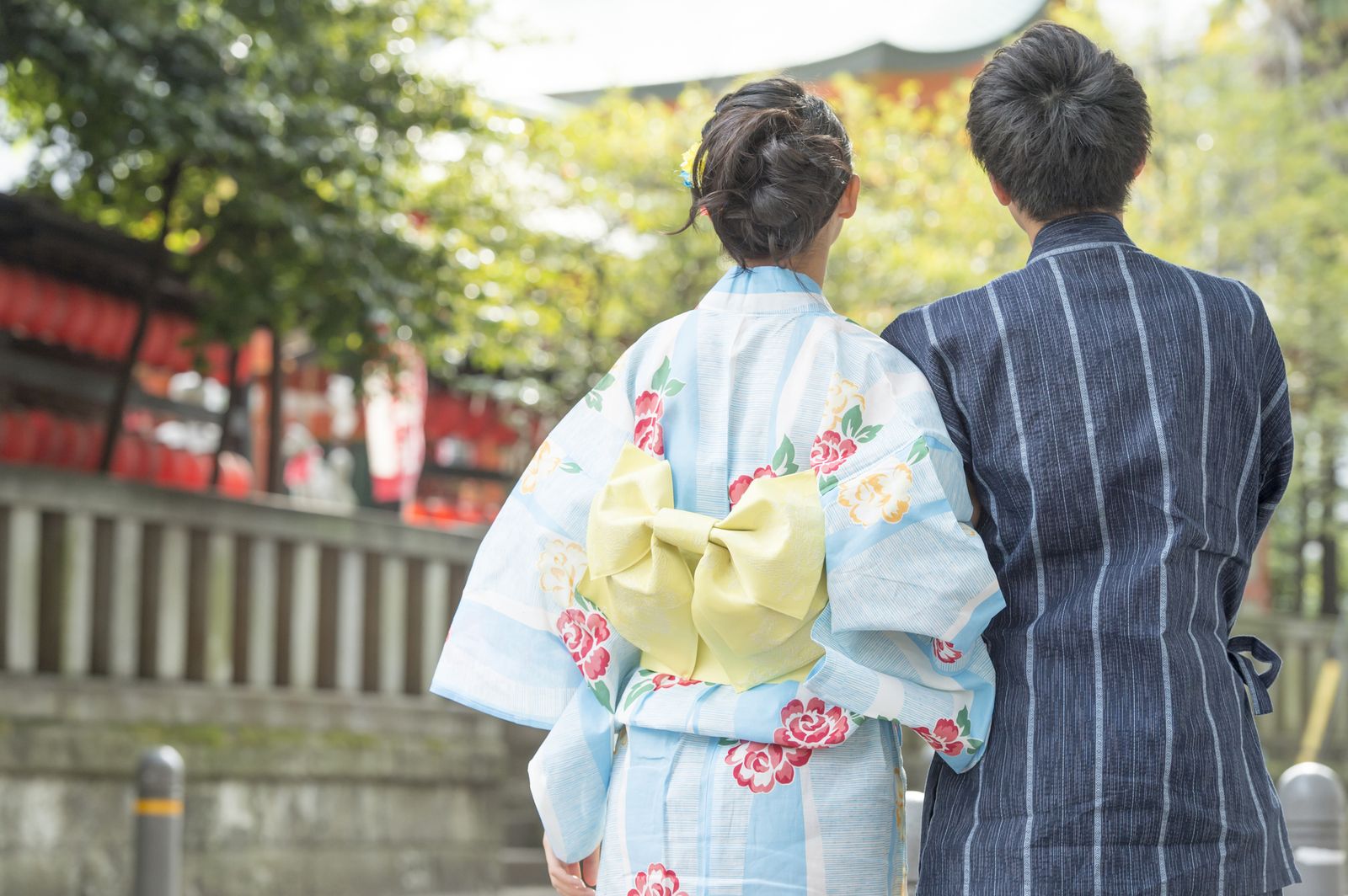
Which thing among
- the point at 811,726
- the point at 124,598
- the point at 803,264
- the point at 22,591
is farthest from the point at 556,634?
the point at 124,598

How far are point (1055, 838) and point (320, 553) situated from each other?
22.2ft

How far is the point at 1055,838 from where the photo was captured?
2.07 metres

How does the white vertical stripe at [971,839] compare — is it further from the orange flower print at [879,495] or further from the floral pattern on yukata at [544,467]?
the floral pattern on yukata at [544,467]

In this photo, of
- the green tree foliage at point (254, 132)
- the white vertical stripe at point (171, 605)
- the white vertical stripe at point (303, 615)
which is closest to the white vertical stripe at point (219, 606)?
the white vertical stripe at point (171, 605)

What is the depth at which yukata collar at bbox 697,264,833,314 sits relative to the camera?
2455mm

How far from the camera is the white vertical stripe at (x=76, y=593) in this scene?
7.21 metres

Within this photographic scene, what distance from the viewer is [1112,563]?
2143mm

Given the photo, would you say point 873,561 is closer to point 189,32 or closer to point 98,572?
point 189,32

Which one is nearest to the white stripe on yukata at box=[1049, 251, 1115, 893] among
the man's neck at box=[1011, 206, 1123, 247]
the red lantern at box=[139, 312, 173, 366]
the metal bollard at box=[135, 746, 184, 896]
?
the man's neck at box=[1011, 206, 1123, 247]

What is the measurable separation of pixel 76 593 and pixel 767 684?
228 inches

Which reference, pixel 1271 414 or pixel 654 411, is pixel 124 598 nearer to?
pixel 654 411

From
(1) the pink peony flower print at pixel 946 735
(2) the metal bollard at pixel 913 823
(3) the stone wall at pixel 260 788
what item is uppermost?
(1) the pink peony flower print at pixel 946 735

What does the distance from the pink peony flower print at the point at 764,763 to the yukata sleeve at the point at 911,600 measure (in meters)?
0.10

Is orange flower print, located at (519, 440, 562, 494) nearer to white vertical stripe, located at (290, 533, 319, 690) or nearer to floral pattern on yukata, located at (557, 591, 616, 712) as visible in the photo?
floral pattern on yukata, located at (557, 591, 616, 712)
